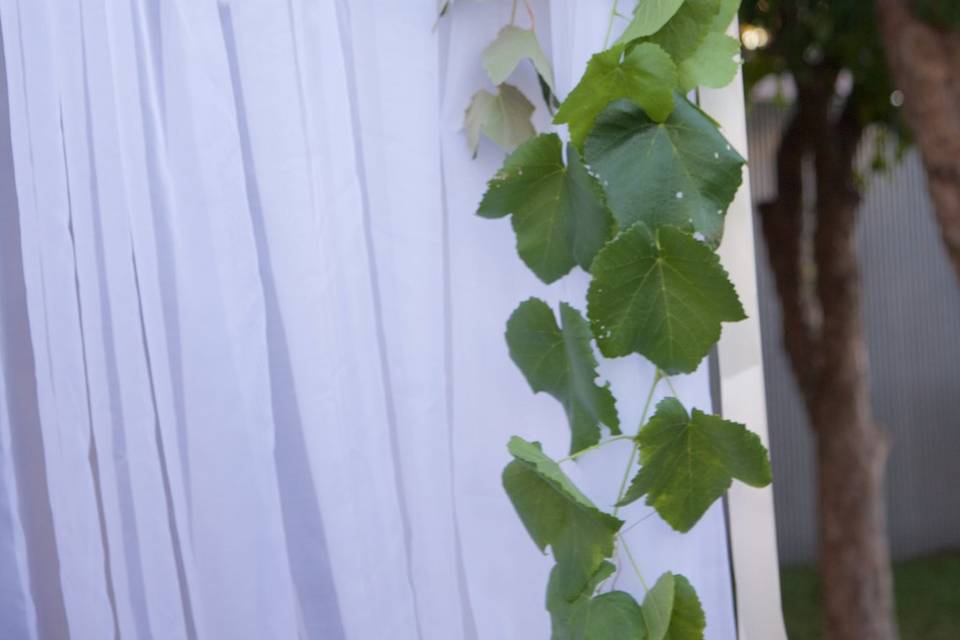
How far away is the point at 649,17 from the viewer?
76cm

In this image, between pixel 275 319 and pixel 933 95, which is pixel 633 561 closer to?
pixel 275 319

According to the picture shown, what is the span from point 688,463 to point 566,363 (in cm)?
13

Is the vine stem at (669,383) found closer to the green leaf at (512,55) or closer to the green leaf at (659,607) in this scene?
the green leaf at (659,607)

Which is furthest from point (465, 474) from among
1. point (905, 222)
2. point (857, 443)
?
point (905, 222)

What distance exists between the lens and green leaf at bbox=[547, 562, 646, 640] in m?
0.80

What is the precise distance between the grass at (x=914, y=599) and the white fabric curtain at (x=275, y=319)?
13.1ft

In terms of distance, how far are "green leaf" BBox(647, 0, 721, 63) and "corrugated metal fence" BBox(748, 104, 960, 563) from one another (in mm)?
5051

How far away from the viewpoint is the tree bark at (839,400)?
3.23 m

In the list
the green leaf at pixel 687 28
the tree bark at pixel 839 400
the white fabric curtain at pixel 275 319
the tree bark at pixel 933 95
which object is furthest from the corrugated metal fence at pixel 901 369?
the green leaf at pixel 687 28

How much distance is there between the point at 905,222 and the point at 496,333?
536 cm

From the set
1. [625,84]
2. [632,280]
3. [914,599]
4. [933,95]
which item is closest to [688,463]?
[632,280]

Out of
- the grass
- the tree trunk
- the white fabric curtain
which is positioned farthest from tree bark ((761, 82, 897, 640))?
the white fabric curtain

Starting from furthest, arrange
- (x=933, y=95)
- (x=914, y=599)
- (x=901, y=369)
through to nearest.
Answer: (x=901, y=369), (x=914, y=599), (x=933, y=95)

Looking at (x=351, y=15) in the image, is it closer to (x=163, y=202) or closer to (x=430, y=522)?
(x=163, y=202)
